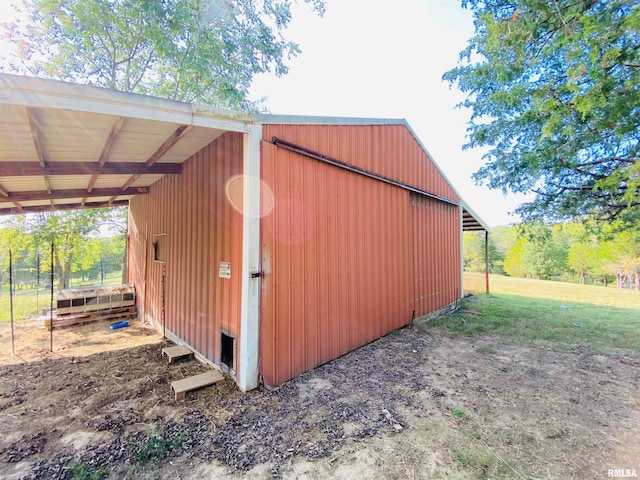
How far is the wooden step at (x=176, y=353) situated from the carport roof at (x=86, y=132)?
8.85 ft

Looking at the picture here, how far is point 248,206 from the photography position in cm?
306

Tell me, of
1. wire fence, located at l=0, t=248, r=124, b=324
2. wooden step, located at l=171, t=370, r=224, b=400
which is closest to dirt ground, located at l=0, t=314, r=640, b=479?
wooden step, located at l=171, t=370, r=224, b=400

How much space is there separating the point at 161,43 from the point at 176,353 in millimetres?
7989

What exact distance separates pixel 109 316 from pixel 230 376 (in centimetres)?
514

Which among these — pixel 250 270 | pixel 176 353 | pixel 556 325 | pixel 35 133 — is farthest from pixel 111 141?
pixel 556 325

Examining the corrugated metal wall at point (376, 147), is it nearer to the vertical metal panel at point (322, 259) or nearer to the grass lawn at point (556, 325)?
the vertical metal panel at point (322, 259)

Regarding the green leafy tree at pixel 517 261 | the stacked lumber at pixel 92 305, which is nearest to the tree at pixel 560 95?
the stacked lumber at pixel 92 305

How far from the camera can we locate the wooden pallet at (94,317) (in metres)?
5.94

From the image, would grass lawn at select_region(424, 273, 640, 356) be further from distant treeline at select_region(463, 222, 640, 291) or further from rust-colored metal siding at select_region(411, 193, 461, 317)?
distant treeline at select_region(463, 222, 640, 291)

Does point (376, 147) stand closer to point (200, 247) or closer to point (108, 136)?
point (200, 247)

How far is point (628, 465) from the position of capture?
2045 millimetres

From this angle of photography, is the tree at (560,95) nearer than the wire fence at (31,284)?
Yes

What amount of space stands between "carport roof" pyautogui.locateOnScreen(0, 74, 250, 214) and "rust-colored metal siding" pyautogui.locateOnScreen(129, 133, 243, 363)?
0.36m

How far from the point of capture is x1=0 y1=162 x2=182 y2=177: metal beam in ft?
11.2
